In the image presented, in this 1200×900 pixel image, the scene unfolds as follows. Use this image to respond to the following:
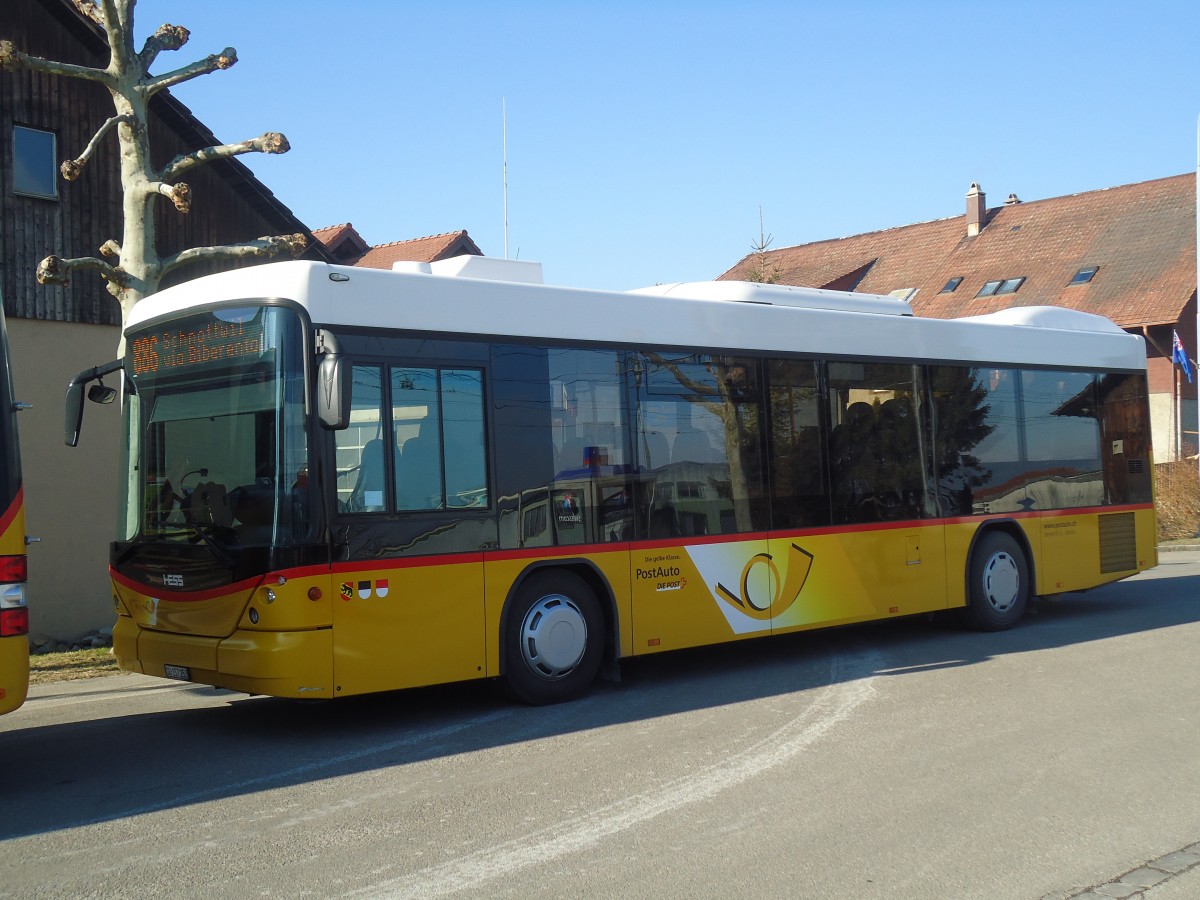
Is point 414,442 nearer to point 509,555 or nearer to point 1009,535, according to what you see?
point 509,555

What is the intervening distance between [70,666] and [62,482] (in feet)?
15.1

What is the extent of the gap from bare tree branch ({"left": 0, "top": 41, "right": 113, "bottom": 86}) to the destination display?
4608mm

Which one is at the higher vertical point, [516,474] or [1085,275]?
[1085,275]

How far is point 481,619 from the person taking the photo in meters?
8.72

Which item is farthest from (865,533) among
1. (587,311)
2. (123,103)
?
(123,103)

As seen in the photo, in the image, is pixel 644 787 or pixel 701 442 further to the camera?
pixel 701 442

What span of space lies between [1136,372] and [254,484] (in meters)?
11.1

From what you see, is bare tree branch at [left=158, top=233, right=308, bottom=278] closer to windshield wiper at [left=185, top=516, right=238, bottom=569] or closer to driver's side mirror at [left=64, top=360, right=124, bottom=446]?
driver's side mirror at [left=64, top=360, right=124, bottom=446]

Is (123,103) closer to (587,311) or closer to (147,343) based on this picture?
(147,343)

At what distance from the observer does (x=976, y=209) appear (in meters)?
45.3

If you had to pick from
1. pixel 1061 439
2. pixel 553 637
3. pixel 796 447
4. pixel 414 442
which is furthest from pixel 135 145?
pixel 1061 439

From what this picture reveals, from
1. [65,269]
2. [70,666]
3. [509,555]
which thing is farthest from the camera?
[70,666]

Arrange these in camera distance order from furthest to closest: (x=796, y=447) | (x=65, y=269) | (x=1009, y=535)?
(x=1009, y=535) < (x=65, y=269) < (x=796, y=447)

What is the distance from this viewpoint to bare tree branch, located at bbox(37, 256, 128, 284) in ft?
38.9
